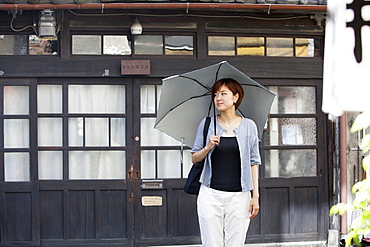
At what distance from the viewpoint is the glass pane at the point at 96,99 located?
7.11 meters

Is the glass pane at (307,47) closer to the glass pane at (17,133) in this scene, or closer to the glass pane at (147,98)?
the glass pane at (147,98)

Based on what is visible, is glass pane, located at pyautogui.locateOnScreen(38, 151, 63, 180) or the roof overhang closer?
the roof overhang

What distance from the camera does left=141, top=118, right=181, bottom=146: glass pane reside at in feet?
23.5

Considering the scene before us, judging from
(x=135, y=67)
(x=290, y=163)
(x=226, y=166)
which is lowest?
(x=290, y=163)

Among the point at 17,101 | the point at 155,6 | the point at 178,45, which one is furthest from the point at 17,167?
the point at 155,6

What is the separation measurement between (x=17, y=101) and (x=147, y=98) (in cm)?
176

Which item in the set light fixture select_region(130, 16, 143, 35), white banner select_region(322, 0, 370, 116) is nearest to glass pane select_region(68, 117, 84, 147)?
light fixture select_region(130, 16, 143, 35)

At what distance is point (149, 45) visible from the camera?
23.5 ft

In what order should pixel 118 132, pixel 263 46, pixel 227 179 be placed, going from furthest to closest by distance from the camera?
pixel 263 46
pixel 118 132
pixel 227 179

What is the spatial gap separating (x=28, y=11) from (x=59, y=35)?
513 mm

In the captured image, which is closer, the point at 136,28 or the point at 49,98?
the point at 136,28

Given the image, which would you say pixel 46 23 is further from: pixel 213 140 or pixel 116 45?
pixel 213 140

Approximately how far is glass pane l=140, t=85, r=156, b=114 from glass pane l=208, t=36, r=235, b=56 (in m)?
0.98

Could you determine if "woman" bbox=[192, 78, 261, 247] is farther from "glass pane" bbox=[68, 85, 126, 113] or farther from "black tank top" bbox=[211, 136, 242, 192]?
"glass pane" bbox=[68, 85, 126, 113]
